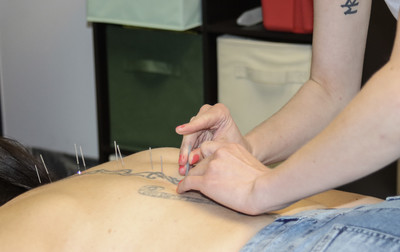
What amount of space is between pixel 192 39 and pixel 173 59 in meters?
0.12

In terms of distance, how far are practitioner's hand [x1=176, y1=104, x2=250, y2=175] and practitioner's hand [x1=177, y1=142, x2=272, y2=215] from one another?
11 cm

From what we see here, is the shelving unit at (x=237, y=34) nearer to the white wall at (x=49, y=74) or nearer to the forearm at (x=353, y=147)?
the white wall at (x=49, y=74)

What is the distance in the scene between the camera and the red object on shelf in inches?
96.1

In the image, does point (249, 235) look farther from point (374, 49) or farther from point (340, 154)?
point (374, 49)

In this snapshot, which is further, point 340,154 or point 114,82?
point 114,82

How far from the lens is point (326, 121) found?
64.5 inches

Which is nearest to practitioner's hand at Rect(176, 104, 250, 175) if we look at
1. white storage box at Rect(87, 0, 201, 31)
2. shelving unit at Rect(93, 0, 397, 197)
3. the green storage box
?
shelving unit at Rect(93, 0, 397, 197)

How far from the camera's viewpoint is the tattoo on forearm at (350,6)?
59.5 inches

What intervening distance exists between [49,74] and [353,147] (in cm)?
255

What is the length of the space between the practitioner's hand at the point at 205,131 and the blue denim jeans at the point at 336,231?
27 centimetres

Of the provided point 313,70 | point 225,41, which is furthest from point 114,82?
point 313,70

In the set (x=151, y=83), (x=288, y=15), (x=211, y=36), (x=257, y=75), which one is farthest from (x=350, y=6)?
(x=151, y=83)

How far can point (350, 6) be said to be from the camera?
59.6 inches

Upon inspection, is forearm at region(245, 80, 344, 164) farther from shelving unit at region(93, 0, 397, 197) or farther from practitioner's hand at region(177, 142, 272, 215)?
shelving unit at region(93, 0, 397, 197)
